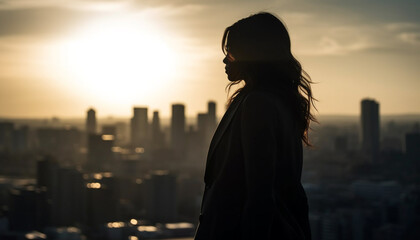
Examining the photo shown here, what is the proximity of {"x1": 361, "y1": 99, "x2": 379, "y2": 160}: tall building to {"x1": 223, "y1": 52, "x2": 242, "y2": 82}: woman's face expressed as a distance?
128ft

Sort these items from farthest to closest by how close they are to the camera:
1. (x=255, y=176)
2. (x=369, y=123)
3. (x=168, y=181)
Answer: (x=369, y=123) → (x=168, y=181) → (x=255, y=176)

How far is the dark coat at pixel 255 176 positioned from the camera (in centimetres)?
122

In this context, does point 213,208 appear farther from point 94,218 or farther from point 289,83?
point 94,218

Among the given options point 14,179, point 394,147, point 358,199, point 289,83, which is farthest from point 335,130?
point 289,83

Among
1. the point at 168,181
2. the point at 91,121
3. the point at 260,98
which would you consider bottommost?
the point at 168,181

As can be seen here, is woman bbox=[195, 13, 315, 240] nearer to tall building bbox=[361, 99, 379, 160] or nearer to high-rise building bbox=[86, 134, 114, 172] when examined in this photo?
tall building bbox=[361, 99, 379, 160]

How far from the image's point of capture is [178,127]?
164ft

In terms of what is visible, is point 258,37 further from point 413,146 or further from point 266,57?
point 413,146

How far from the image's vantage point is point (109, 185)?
101 ft

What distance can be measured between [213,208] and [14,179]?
38601 millimetres

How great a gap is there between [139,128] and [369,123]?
18293 mm

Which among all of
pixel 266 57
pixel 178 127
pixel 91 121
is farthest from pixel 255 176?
pixel 91 121

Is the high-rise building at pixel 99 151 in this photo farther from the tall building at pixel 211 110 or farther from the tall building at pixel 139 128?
the tall building at pixel 139 128

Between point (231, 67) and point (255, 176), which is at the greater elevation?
point (231, 67)
